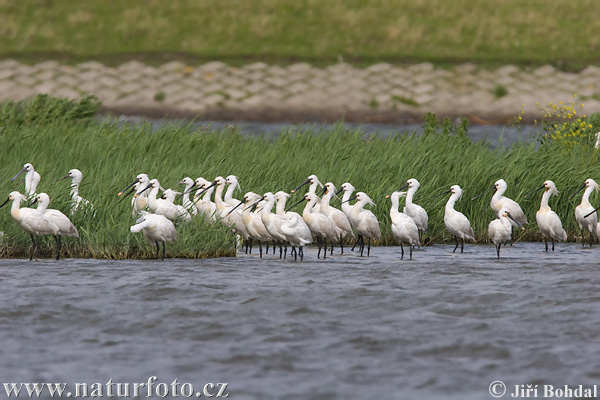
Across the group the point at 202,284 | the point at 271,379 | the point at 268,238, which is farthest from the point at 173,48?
the point at 271,379

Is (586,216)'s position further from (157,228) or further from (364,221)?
(157,228)

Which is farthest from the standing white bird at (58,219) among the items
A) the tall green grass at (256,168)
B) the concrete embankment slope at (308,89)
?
the concrete embankment slope at (308,89)

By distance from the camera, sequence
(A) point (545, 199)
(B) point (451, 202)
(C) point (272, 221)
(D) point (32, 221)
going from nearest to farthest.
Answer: (D) point (32, 221), (C) point (272, 221), (B) point (451, 202), (A) point (545, 199)

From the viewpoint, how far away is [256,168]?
18.4 metres

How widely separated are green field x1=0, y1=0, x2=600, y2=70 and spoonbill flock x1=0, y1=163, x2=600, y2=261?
19966 millimetres

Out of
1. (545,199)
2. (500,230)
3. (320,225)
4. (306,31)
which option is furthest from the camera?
(306,31)

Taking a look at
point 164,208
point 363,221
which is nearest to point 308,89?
point 363,221

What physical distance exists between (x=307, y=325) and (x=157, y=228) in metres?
3.87

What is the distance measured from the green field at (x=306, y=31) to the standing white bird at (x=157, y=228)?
72.2 ft

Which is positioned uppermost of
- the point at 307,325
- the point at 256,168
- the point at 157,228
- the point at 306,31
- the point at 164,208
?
the point at 306,31

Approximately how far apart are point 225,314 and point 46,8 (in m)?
31.3

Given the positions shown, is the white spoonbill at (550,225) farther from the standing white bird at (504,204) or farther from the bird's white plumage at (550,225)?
the standing white bird at (504,204)

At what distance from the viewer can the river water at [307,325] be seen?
9242 millimetres

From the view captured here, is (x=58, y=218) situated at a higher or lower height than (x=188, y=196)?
lower
